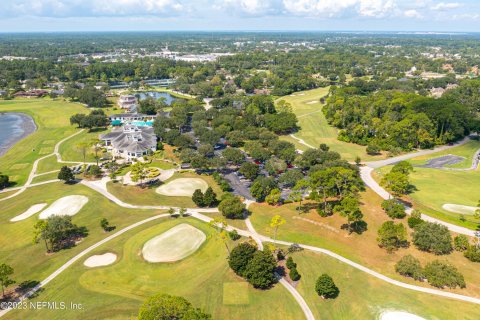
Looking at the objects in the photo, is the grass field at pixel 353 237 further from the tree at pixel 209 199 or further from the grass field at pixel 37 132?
the grass field at pixel 37 132

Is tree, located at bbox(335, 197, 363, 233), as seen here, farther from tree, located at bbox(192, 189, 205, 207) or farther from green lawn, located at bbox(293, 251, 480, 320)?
tree, located at bbox(192, 189, 205, 207)

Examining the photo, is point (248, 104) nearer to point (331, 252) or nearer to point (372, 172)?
point (372, 172)

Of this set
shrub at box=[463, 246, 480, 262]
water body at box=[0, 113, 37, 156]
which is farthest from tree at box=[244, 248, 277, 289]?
water body at box=[0, 113, 37, 156]

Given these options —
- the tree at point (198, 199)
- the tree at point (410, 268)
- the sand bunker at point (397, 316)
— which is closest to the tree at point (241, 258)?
the sand bunker at point (397, 316)

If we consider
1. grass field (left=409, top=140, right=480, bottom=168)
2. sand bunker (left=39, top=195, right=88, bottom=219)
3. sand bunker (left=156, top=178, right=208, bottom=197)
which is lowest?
sand bunker (left=39, top=195, right=88, bottom=219)

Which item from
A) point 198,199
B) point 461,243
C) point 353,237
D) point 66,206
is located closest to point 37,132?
point 66,206

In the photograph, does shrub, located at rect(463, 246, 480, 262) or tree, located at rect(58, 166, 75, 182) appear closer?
shrub, located at rect(463, 246, 480, 262)
